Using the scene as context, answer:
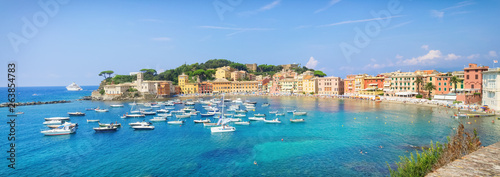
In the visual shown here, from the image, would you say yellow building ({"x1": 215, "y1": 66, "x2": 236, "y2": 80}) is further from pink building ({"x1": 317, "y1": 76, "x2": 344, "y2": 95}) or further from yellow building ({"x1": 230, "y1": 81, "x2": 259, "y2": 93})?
pink building ({"x1": 317, "y1": 76, "x2": 344, "y2": 95})

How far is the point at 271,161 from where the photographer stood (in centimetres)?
2222

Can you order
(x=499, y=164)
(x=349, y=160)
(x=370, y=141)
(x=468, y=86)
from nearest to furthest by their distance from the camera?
(x=499, y=164), (x=349, y=160), (x=370, y=141), (x=468, y=86)

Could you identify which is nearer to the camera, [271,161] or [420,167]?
[420,167]

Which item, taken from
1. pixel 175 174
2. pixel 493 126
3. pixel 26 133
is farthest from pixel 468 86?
pixel 26 133

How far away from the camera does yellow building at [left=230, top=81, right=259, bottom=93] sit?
112 metres

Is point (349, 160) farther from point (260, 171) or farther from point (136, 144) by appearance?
point (136, 144)

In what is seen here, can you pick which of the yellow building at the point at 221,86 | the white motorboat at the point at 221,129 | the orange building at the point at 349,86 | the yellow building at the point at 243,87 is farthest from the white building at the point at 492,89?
the yellow building at the point at 221,86

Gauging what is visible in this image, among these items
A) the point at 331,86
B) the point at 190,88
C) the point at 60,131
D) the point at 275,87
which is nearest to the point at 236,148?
the point at 60,131

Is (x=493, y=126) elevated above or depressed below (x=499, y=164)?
below

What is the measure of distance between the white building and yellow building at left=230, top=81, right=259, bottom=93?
77.2m

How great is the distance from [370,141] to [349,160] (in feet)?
23.9

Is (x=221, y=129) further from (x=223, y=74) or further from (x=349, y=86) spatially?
(x=223, y=74)

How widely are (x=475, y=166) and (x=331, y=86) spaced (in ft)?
285

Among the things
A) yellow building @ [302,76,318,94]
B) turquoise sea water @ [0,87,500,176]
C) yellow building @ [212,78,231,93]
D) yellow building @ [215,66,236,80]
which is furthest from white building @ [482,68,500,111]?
yellow building @ [215,66,236,80]
